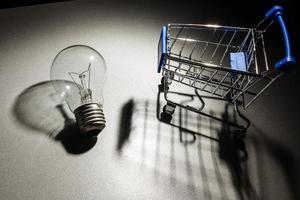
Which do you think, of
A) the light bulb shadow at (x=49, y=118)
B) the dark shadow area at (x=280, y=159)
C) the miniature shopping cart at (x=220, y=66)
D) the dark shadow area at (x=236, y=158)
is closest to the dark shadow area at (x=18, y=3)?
the light bulb shadow at (x=49, y=118)

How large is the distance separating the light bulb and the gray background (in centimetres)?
10

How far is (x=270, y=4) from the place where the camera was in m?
1.78

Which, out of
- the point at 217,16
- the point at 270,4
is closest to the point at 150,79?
the point at 217,16

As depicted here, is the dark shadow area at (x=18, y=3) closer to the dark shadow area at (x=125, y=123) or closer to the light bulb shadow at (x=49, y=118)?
the light bulb shadow at (x=49, y=118)

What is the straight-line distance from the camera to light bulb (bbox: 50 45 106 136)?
107 centimetres

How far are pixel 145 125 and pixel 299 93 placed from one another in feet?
2.66

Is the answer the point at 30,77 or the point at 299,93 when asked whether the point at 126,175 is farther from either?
the point at 299,93

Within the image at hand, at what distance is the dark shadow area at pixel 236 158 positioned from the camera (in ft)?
3.50

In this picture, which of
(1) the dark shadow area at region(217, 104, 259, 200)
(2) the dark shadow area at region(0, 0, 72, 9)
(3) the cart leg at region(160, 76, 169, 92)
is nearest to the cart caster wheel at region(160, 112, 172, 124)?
(3) the cart leg at region(160, 76, 169, 92)

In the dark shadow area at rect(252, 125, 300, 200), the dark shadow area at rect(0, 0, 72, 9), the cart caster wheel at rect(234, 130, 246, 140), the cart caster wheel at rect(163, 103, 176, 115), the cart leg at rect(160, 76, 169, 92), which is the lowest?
the dark shadow area at rect(252, 125, 300, 200)

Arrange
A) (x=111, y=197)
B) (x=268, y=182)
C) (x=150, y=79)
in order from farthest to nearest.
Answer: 1. (x=150, y=79)
2. (x=268, y=182)
3. (x=111, y=197)

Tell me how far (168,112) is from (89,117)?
1.17ft

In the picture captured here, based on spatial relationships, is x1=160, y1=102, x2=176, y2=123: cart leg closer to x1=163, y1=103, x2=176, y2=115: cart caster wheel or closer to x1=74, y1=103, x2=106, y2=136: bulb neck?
x1=163, y1=103, x2=176, y2=115: cart caster wheel

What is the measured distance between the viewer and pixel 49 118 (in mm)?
1127
